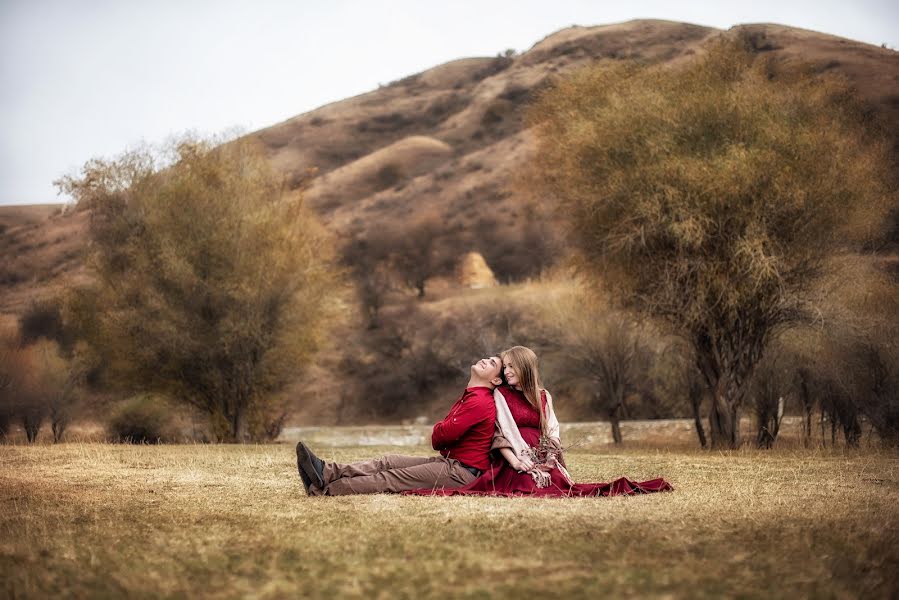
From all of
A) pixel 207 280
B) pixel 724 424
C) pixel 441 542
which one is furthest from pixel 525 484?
pixel 207 280

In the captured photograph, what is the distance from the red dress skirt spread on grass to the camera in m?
8.71

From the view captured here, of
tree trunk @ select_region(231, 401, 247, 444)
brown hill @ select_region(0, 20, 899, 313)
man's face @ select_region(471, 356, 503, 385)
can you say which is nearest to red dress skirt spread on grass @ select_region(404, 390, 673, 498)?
man's face @ select_region(471, 356, 503, 385)

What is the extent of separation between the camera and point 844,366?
2030cm

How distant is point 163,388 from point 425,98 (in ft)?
343

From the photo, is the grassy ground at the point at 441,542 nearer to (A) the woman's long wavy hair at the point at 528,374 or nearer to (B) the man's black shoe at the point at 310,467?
(B) the man's black shoe at the point at 310,467

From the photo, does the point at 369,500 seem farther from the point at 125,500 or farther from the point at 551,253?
the point at 551,253

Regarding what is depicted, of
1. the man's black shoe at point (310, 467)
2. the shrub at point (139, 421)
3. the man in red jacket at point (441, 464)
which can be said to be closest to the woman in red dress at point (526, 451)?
→ the man in red jacket at point (441, 464)

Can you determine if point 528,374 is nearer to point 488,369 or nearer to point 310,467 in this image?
point 488,369

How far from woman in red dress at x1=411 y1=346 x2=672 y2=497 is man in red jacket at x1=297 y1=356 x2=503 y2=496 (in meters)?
0.13

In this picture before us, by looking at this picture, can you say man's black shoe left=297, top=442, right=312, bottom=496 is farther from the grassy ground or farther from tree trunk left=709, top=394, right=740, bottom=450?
tree trunk left=709, top=394, right=740, bottom=450

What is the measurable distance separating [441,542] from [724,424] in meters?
16.2

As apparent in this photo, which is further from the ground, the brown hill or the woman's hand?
the brown hill

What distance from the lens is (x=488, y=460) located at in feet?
29.8

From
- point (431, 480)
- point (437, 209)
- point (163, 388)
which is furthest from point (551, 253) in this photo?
point (431, 480)
